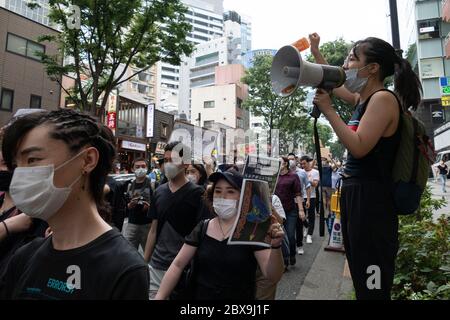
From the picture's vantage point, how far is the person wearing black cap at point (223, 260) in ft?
7.24

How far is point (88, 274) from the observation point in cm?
126

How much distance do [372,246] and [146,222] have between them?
3.89 metres

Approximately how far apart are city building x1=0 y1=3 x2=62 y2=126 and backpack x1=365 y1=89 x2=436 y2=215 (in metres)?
20.9

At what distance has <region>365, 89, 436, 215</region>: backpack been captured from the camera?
→ 172 centimetres

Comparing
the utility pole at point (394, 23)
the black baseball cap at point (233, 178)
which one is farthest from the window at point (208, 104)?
the black baseball cap at point (233, 178)

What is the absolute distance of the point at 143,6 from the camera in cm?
1074

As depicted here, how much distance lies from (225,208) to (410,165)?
1.16m

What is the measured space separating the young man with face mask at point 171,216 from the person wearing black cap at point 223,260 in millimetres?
833

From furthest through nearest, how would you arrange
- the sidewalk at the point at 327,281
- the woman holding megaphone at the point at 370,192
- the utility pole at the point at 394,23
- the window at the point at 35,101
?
the window at the point at 35,101 < the sidewalk at the point at 327,281 < the utility pole at the point at 394,23 < the woman holding megaphone at the point at 370,192

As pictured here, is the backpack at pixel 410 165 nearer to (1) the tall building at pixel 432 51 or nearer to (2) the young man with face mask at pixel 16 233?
(2) the young man with face mask at pixel 16 233

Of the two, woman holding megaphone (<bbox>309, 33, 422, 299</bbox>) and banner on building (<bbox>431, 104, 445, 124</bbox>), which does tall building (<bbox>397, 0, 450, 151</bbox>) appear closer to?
banner on building (<bbox>431, 104, 445, 124</bbox>)

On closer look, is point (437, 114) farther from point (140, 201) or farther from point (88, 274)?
point (88, 274)

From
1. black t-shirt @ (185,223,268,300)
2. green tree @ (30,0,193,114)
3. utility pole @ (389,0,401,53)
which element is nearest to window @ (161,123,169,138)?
green tree @ (30,0,193,114)
